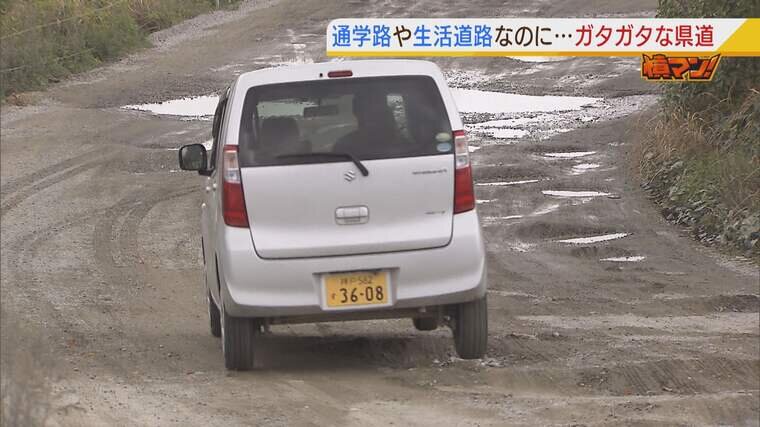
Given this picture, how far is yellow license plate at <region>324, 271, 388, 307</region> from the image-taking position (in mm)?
8133

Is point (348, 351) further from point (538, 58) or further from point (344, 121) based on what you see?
point (538, 58)

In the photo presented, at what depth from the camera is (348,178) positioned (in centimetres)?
812

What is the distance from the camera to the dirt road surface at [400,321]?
764 centimetres

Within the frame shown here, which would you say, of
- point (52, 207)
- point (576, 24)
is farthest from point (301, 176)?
point (576, 24)

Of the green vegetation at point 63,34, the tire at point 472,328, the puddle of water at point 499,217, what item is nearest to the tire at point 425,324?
the tire at point 472,328

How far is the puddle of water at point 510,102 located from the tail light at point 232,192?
13372 millimetres

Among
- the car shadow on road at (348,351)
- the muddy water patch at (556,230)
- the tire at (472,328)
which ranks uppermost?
the tire at (472,328)

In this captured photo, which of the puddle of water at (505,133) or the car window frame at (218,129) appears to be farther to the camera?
the puddle of water at (505,133)

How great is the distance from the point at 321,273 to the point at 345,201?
0.44 m

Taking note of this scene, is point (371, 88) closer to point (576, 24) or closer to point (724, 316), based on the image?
point (724, 316)

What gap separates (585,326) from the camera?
9953 millimetres

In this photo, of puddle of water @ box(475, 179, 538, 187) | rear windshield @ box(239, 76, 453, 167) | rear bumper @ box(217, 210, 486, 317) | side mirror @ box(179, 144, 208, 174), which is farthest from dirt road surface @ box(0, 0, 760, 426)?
rear windshield @ box(239, 76, 453, 167)

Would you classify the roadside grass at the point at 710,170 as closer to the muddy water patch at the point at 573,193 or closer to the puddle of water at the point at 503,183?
the muddy water patch at the point at 573,193

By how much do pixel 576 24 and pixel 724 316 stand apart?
852 centimetres
